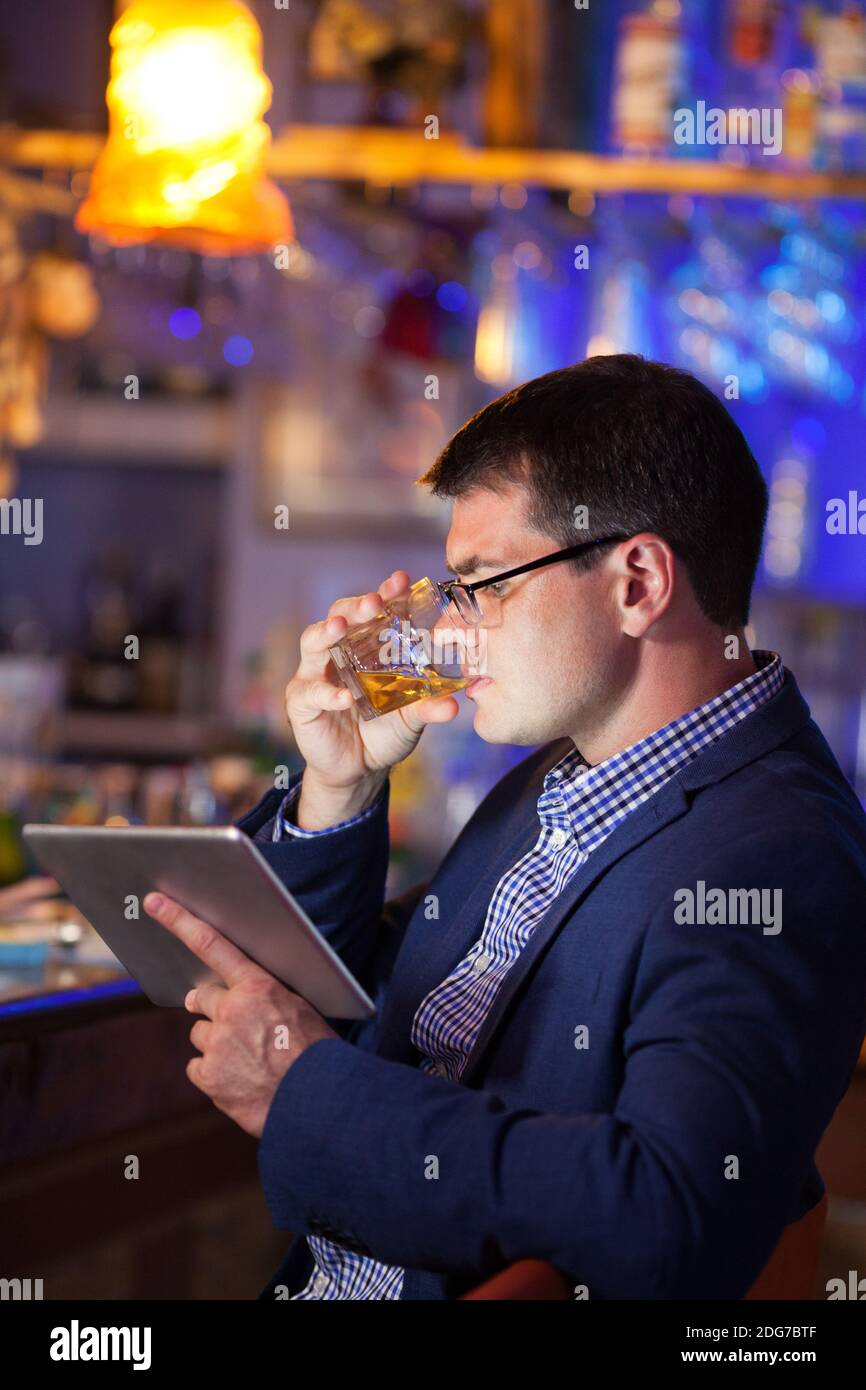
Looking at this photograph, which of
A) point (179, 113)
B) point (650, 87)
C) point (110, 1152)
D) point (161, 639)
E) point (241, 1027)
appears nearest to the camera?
point (241, 1027)

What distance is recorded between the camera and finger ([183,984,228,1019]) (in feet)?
3.95

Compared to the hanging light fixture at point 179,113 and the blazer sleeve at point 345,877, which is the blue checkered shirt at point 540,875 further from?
the hanging light fixture at point 179,113

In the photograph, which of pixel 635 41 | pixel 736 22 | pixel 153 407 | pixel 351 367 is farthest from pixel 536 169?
pixel 153 407

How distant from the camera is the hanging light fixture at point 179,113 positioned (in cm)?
195

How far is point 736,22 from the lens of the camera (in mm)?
2936

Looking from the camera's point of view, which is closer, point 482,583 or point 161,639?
point 482,583

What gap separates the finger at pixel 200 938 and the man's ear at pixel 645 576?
16.4 inches

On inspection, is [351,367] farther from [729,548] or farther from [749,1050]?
[749,1050]

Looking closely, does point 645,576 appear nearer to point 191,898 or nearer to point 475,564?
point 475,564

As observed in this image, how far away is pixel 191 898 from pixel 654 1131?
1.31 feet

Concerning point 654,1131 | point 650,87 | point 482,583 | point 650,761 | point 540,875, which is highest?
point 650,87

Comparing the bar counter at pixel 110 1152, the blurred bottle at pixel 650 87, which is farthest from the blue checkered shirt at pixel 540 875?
the blurred bottle at pixel 650 87

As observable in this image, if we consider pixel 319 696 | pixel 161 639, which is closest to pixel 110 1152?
pixel 319 696

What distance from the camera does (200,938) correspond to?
1204 millimetres
